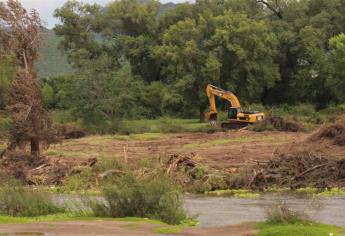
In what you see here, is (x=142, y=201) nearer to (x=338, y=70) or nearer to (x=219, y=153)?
(x=219, y=153)

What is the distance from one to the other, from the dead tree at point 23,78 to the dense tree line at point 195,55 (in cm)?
2579

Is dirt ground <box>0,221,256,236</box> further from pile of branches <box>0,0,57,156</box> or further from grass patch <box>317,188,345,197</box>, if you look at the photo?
pile of branches <box>0,0,57,156</box>

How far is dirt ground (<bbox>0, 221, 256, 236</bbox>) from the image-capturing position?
17.4m

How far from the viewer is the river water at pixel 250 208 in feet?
76.4

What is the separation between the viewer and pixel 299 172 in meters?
→ 32.5

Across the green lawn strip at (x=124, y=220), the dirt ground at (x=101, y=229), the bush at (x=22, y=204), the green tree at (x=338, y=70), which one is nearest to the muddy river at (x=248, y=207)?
the bush at (x=22, y=204)

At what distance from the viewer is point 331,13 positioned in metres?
81.9

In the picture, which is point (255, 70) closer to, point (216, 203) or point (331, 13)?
point (331, 13)

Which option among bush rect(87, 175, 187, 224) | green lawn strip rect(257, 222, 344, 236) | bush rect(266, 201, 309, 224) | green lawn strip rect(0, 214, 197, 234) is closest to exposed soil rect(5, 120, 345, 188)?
bush rect(87, 175, 187, 224)

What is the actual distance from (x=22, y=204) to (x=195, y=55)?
52137 millimetres

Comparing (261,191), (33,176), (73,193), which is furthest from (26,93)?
(261,191)

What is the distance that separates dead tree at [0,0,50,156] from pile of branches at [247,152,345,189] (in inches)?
505

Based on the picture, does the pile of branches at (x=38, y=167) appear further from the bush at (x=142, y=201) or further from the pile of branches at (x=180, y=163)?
the bush at (x=142, y=201)

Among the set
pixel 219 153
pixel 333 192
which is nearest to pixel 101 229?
pixel 333 192
